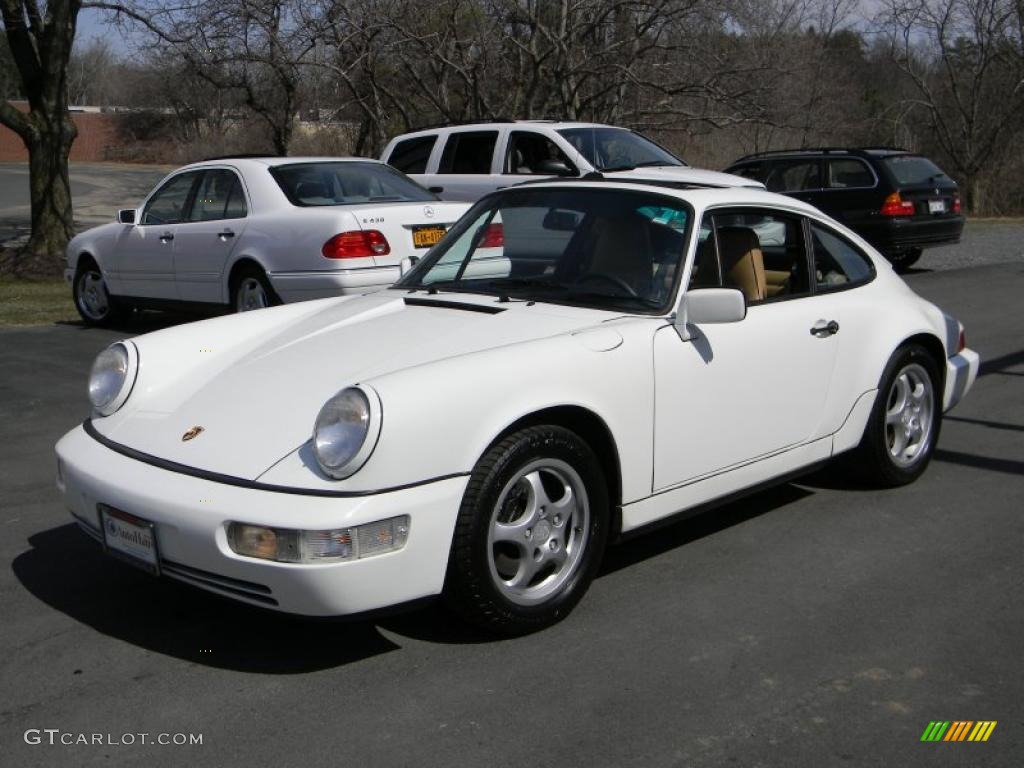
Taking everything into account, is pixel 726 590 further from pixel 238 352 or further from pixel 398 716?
pixel 238 352

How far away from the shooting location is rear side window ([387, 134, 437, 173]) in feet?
45.2

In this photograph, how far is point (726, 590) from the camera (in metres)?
4.56

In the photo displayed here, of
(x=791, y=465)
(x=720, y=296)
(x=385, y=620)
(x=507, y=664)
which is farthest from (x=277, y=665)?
(x=791, y=465)

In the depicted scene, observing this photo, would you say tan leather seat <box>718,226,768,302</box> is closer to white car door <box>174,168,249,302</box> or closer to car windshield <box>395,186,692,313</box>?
car windshield <box>395,186,692,313</box>

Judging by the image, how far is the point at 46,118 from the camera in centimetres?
1711

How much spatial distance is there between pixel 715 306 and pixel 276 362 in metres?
1.68

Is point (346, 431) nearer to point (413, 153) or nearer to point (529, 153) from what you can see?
point (529, 153)

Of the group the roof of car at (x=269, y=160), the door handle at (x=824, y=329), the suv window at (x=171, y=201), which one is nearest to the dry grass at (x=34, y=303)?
the suv window at (x=171, y=201)

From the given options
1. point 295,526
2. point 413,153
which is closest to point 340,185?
point 413,153

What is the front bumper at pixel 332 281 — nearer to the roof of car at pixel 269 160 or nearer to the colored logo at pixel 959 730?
the roof of car at pixel 269 160

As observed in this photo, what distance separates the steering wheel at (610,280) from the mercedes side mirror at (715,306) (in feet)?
1.03

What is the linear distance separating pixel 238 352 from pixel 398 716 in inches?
75.3

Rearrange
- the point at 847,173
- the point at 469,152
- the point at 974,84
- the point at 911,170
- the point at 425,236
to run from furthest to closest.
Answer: the point at 974,84, the point at 847,173, the point at 911,170, the point at 469,152, the point at 425,236

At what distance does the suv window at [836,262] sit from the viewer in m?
5.53
